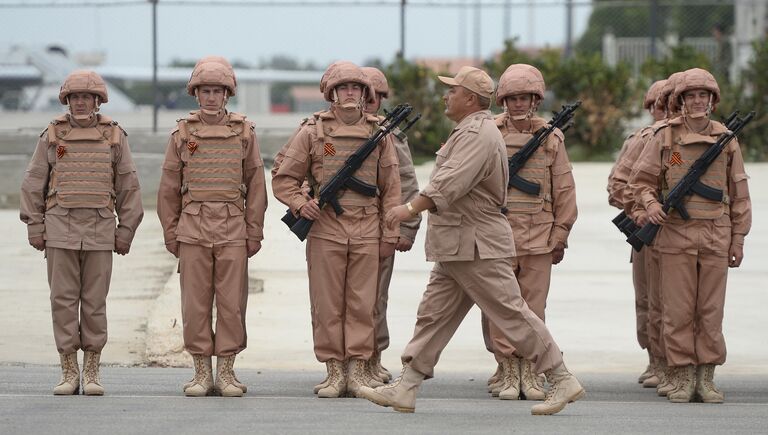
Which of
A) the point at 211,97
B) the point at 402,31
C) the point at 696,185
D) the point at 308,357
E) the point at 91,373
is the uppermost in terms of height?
the point at 402,31

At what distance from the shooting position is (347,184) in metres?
9.53

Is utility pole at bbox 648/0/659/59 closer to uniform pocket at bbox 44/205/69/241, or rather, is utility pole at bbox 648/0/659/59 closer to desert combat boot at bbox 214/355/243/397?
desert combat boot at bbox 214/355/243/397

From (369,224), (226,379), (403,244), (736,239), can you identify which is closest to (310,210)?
(369,224)

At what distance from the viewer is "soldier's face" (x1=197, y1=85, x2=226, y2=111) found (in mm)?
9430

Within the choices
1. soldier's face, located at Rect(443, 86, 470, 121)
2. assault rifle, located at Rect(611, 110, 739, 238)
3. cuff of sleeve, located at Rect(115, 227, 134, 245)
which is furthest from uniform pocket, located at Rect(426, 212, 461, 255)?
cuff of sleeve, located at Rect(115, 227, 134, 245)

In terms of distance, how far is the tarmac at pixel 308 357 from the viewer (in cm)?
847

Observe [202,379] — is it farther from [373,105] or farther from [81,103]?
[373,105]

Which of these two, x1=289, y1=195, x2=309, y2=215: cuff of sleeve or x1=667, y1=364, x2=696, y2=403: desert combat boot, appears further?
x1=667, y1=364, x2=696, y2=403: desert combat boot

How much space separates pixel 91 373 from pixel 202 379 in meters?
0.68

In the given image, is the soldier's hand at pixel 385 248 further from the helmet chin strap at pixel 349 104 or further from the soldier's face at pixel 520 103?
the soldier's face at pixel 520 103

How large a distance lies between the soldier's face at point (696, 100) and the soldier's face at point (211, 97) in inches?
113

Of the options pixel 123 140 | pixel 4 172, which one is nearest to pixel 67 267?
pixel 123 140

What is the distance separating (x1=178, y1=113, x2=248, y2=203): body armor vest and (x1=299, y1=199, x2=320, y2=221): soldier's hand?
43cm

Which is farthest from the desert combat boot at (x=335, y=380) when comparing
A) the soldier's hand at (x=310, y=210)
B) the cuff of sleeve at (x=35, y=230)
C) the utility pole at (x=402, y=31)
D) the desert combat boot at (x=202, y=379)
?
the utility pole at (x=402, y=31)
